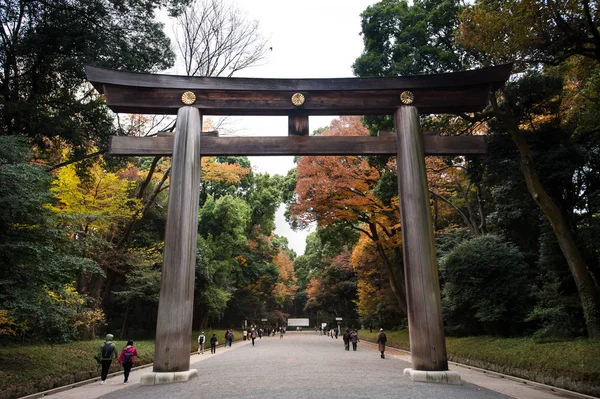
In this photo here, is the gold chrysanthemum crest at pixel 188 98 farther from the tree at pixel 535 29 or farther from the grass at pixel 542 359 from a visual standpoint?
the grass at pixel 542 359

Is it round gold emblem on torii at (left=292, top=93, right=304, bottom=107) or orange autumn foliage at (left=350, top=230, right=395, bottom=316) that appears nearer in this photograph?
round gold emblem on torii at (left=292, top=93, right=304, bottom=107)

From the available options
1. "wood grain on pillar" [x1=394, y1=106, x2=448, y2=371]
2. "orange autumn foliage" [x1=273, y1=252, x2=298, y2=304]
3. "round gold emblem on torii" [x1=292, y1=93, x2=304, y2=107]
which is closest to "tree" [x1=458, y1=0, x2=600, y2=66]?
"wood grain on pillar" [x1=394, y1=106, x2=448, y2=371]

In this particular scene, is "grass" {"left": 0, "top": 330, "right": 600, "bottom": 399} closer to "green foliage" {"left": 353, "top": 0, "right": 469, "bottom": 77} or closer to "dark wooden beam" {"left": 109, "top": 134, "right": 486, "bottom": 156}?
"dark wooden beam" {"left": 109, "top": 134, "right": 486, "bottom": 156}

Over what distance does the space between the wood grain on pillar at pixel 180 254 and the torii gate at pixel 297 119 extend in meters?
0.02

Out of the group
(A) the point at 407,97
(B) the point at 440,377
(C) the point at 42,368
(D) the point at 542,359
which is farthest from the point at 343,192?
(C) the point at 42,368

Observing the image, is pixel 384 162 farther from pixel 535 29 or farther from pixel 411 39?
pixel 535 29

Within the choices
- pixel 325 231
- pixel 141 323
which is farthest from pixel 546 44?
pixel 141 323

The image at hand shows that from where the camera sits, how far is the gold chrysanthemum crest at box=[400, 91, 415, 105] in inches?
371

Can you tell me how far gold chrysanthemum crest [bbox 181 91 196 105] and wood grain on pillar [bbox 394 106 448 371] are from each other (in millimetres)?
4995

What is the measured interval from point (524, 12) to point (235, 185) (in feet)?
106

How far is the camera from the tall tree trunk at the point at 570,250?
11.3 metres

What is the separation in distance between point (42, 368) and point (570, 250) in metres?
15.3

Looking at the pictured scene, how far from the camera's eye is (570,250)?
38.5ft

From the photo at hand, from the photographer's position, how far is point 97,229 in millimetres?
17500
